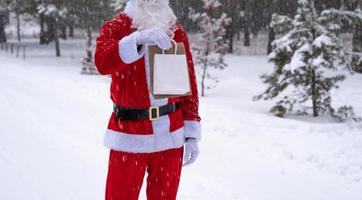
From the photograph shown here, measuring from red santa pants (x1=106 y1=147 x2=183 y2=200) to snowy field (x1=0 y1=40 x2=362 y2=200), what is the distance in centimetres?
187

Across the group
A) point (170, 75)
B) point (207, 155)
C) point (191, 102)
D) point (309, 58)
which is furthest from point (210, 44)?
point (170, 75)

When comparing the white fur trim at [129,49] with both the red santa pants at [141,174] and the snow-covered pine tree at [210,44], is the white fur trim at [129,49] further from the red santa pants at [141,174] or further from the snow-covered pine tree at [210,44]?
the snow-covered pine tree at [210,44]

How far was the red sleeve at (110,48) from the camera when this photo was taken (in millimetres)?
2695

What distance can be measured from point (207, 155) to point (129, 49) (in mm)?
4516

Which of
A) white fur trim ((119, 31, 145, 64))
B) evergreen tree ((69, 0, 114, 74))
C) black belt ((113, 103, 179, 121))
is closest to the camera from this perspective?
white fur trim ((119, 31, 145, 64))

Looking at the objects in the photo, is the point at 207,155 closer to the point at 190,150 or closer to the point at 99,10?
the point at 190,150

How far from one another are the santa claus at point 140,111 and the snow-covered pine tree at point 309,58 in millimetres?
9399

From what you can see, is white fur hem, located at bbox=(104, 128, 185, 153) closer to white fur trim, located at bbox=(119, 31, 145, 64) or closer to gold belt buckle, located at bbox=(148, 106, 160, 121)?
gold belt buckle, located at bbox=(148, 106, 160, 121)

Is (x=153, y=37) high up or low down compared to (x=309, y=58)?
up

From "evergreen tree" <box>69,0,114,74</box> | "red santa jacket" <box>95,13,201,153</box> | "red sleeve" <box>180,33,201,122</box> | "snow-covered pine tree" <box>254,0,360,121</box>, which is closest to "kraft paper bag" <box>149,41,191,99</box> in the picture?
"red santa jacket" <box>95,13,201,153</box>

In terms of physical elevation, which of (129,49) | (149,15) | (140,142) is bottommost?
(140,142)

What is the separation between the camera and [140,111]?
2.93m

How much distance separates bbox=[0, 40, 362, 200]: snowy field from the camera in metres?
5.27

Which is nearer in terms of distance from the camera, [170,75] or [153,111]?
[170,75]
